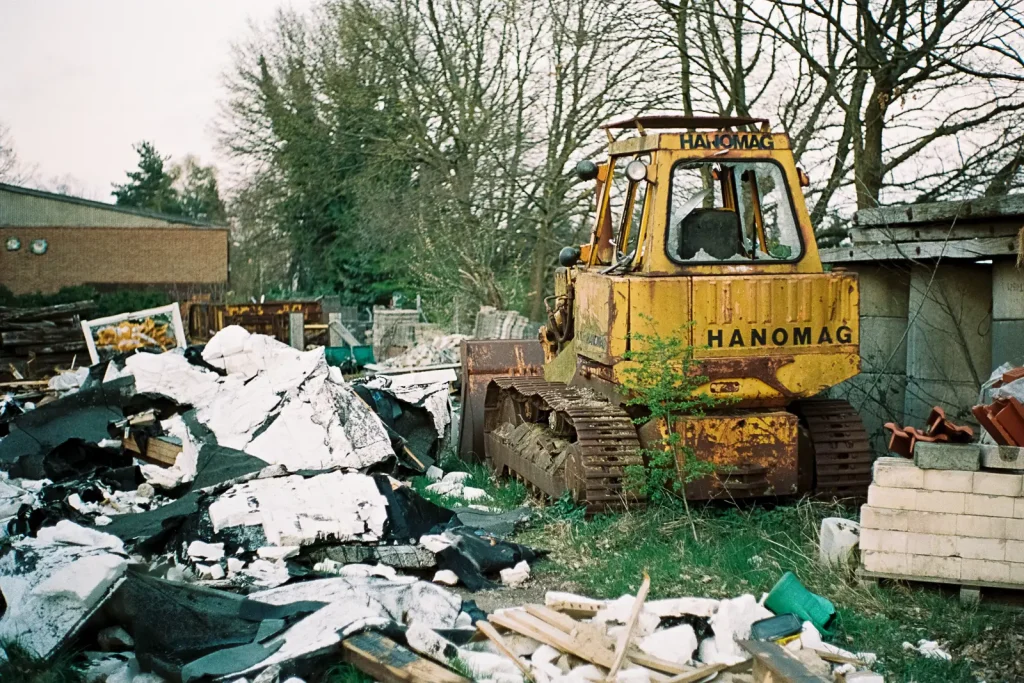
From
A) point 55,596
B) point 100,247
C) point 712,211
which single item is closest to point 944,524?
point 712,211

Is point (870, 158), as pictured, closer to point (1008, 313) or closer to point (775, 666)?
point (1008, 313)

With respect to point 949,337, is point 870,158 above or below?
above

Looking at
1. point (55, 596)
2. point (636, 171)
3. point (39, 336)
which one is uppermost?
point (636, 171)

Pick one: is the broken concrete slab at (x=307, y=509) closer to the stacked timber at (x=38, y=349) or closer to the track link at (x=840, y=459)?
the track link at (x=840, y=459)

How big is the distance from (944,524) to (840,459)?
2.02m

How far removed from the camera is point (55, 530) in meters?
6.35

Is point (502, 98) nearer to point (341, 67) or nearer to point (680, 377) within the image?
point (341, 67)

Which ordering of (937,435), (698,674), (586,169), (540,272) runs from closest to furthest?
1. (698,674)
2. (937,435)
3. (586,169)
4. (540,272)

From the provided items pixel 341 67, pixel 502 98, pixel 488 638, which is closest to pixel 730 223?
pixel 488 638

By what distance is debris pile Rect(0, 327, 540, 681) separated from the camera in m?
5.41

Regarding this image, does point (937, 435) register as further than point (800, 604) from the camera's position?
Yes

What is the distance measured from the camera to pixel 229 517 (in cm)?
709

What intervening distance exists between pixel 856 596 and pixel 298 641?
288cm

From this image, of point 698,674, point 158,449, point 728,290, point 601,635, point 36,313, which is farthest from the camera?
point 36,313
